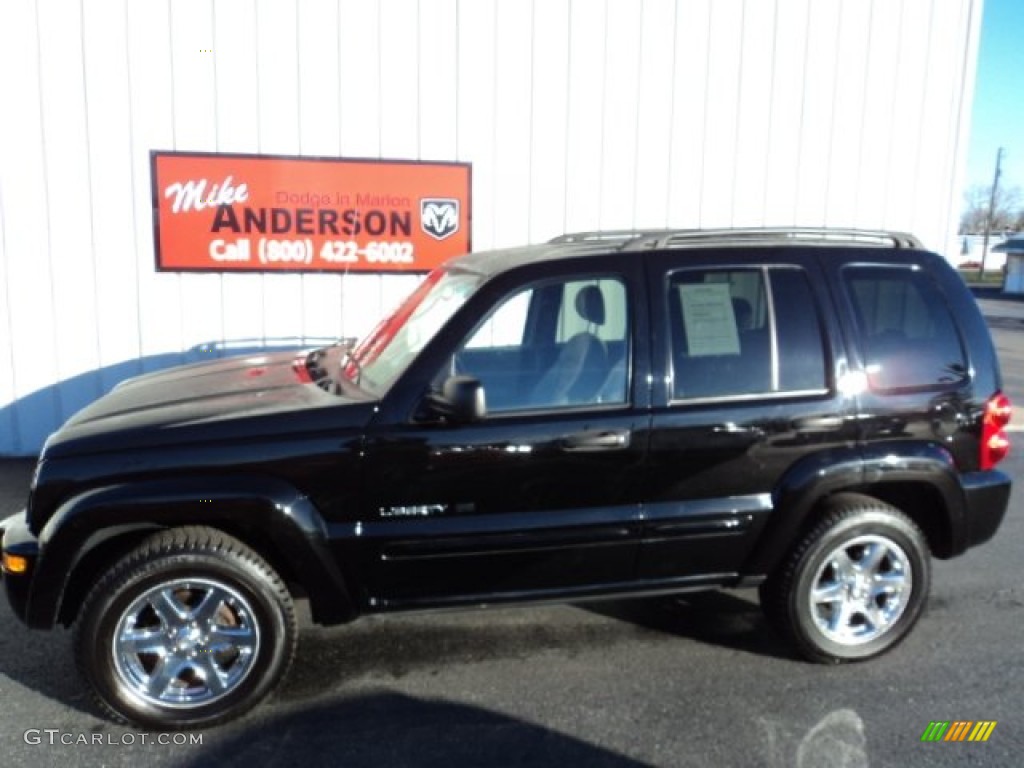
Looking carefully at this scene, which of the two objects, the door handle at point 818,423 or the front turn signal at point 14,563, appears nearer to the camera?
the front turn signal at point 14,563

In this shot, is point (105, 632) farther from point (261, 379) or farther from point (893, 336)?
point (893, 336)

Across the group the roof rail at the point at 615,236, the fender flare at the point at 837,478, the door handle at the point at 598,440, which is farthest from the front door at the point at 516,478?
the fender flare at the point at 837,478

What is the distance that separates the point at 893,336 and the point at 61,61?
6338 millimetres

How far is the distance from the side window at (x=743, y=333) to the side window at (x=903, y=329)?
0.83ft

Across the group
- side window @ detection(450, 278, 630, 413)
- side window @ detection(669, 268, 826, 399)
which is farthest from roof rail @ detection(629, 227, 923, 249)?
side window @ detection(450, 278, 630, 413)

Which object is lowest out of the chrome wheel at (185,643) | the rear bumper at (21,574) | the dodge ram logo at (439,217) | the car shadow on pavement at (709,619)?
the car shadow on pavement at (709,619)

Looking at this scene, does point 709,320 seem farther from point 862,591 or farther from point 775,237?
point 862,591

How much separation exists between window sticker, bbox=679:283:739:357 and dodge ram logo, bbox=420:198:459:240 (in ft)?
13.5

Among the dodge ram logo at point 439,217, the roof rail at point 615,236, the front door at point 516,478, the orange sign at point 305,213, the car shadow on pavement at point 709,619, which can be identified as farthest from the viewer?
the dodge ram logo at point 439,217

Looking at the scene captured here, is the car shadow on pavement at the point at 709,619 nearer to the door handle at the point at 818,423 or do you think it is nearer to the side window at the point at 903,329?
the door handle at the point at 818,423

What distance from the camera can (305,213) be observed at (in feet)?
22.7

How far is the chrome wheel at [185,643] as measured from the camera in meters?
3.10

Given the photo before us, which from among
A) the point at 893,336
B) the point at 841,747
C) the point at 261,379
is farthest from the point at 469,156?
the point at 841,747

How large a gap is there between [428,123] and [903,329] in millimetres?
4580
